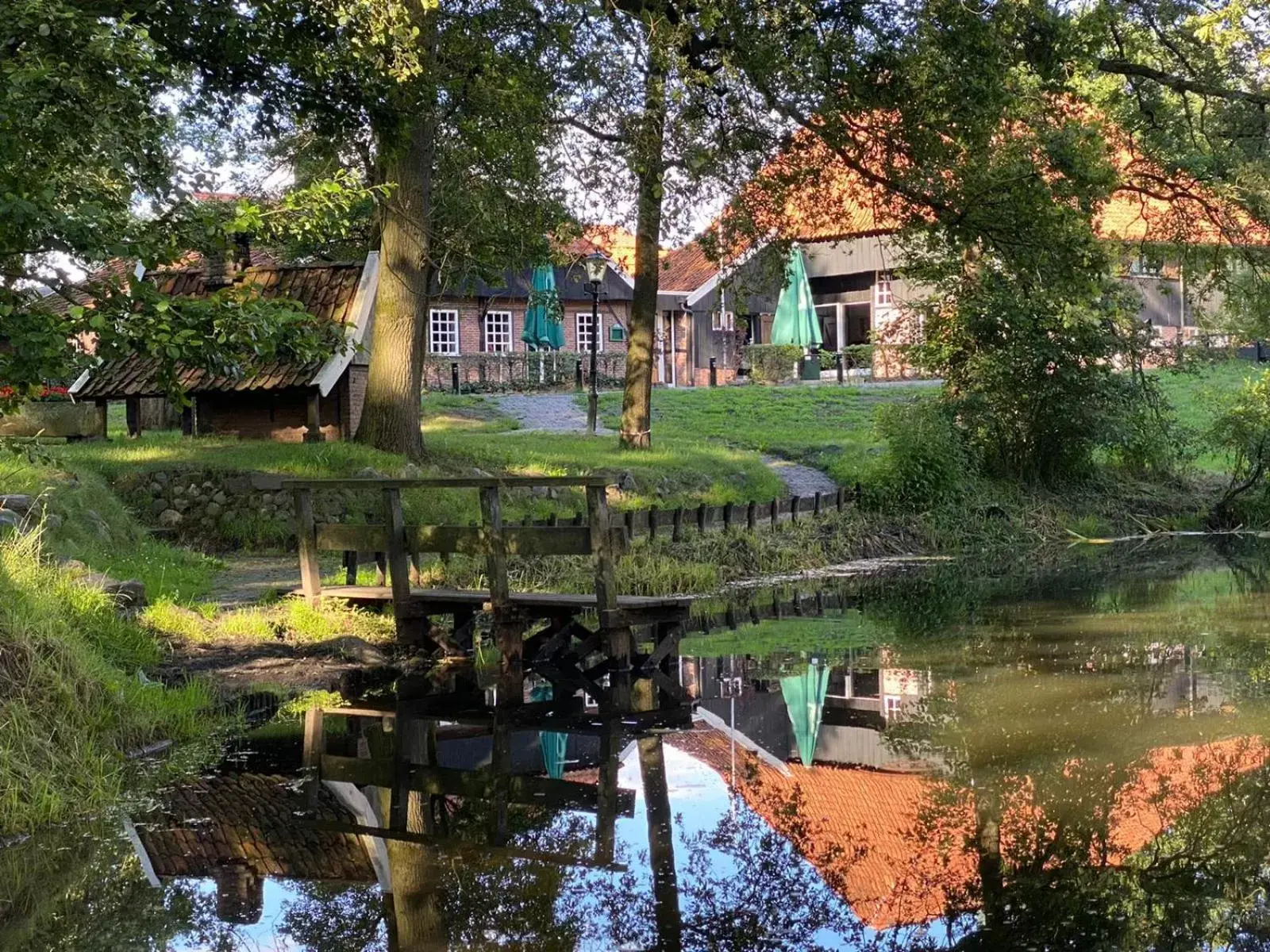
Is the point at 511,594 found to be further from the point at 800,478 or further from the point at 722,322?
the point at 722,322

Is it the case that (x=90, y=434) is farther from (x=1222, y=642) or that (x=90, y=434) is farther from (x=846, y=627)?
(x=1222, y=642)

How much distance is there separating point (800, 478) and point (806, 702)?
14693 millimetres

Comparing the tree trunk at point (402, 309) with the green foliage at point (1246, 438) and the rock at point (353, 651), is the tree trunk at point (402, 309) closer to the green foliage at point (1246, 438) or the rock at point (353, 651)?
the rock at point (353, 651)

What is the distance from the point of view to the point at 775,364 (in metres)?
42.6

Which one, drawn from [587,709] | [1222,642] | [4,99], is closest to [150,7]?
[4,99]

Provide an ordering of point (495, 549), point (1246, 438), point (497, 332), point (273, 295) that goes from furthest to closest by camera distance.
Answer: point (497, 332), point (1246, 438), point (273, 295), point (495, 549)

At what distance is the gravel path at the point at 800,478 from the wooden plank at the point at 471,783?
14.8 metres

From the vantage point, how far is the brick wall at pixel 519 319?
46.7 metres

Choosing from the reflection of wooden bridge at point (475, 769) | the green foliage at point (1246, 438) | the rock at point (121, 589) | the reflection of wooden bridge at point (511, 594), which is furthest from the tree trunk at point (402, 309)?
the green foliage at point (1246, 438)

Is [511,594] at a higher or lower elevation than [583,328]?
lower

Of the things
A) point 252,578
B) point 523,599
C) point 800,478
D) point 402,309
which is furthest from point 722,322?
point 523,599

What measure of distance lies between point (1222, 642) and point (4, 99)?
35.3 feet

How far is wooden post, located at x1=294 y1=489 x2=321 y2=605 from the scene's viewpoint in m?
13.5

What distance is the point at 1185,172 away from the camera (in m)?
20.7
